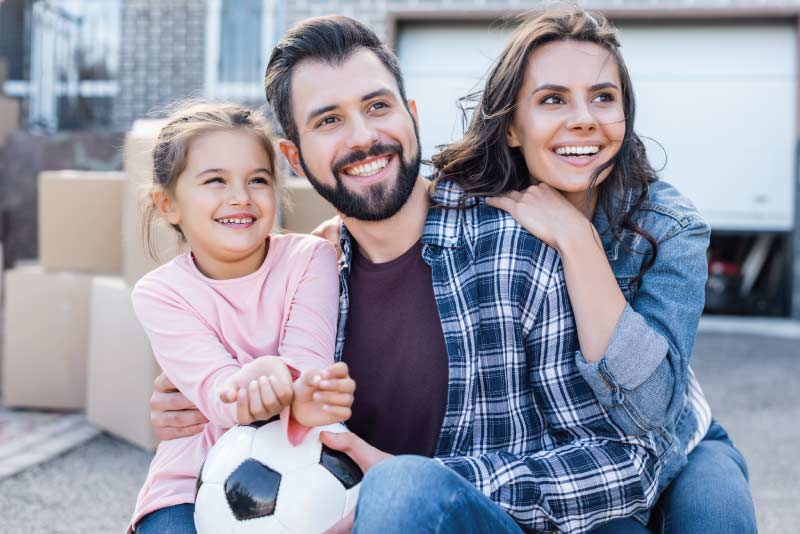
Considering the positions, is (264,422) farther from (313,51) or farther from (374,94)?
(313,51)

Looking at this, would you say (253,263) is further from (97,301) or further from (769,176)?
(769,176)

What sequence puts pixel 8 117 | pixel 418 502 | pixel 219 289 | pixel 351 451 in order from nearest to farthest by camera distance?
pixel 418 502 → pixel 351 451 → pixel 219 289 → pixel 8 117

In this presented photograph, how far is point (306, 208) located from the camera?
387 cm

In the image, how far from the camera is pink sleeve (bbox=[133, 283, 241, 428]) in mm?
1957

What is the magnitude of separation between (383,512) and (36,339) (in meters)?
3.82

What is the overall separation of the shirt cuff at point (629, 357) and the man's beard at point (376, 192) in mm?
626

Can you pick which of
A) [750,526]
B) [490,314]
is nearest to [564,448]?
[490,314]

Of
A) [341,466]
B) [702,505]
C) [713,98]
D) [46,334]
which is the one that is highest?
[713,98]

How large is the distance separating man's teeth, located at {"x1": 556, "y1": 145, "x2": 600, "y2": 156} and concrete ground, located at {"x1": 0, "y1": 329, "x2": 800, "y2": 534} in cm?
198

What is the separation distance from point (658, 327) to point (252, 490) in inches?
38.0

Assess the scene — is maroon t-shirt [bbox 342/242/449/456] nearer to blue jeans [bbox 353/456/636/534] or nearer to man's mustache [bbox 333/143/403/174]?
man's mustache [bbox 333/143/403/174]

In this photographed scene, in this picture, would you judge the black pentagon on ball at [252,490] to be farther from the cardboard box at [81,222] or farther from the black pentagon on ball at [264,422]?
the cardboard box at [81,222]

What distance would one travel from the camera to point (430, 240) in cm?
214

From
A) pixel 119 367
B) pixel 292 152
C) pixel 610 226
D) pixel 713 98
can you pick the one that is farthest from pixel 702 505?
pixel 713 98
